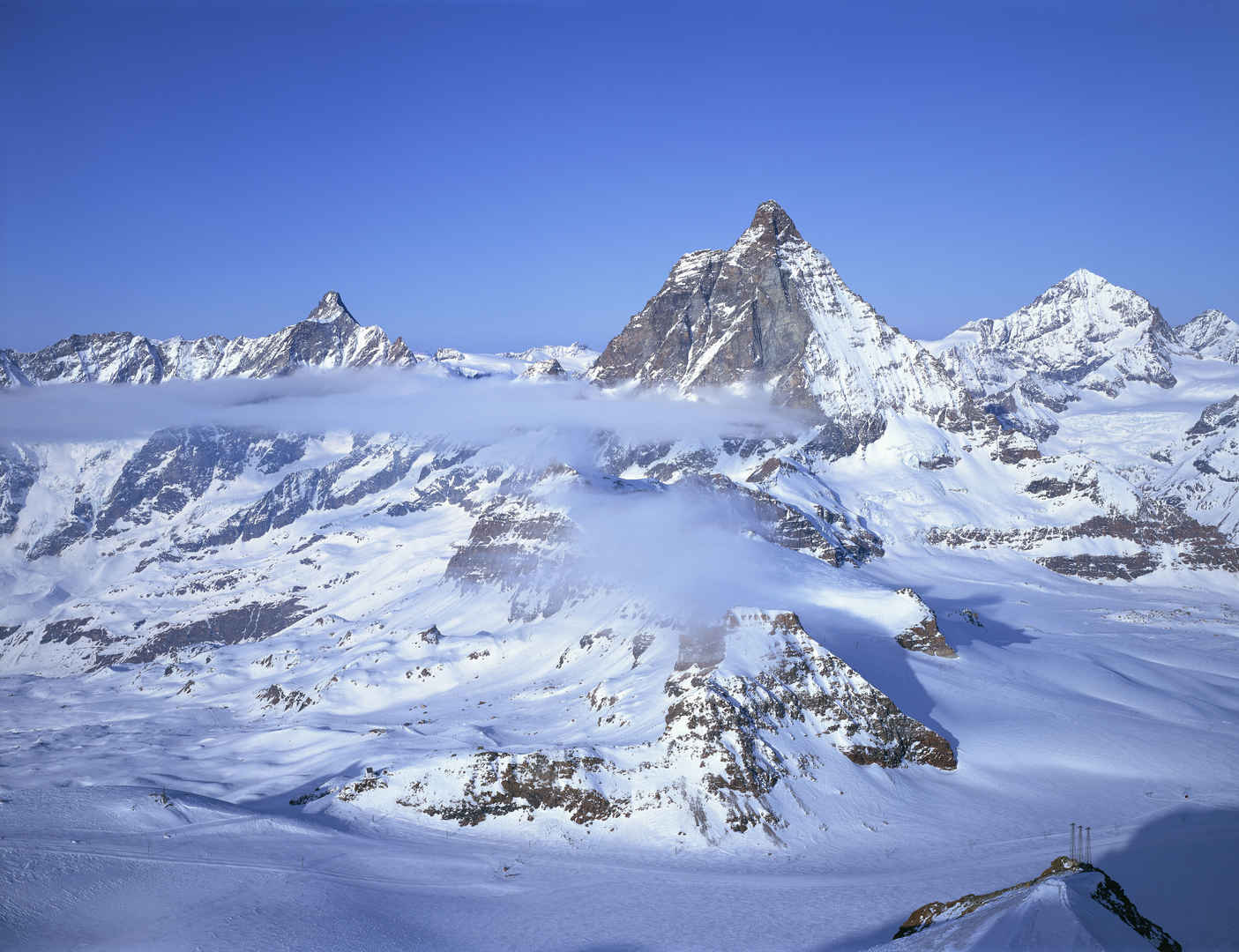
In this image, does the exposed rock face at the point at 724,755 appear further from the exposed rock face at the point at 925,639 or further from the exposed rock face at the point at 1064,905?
the exposed rock face at the point at 925,639

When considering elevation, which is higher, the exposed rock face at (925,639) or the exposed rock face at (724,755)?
the exposed rock face at (925,639)

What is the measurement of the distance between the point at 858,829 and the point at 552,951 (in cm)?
3917

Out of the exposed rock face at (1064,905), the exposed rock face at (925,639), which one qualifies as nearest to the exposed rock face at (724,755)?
the exposed rock face at (1064,905)

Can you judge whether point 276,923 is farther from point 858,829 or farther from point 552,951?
point 858,829

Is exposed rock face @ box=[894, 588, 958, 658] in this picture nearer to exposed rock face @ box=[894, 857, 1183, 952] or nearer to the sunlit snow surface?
the sunlit snow surface

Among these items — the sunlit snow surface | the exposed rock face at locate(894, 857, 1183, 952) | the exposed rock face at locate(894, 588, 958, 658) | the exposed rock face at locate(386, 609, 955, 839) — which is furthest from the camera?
the exposed rock face at locate(894, 588, 958, 658)

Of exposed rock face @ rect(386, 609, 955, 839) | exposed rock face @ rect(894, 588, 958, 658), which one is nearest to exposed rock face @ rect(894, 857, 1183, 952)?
exposed rock face @ rect(386, 609, 955, 839)

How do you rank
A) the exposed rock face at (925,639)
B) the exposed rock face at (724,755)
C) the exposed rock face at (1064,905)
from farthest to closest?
the exposed rock face at (925,639), the exposed rock face at (724,755), the exposed rock face at (1064,905)

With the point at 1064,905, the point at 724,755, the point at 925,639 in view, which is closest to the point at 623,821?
the point at 724,755

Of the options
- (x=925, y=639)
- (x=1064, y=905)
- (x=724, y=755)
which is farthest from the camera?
(x=925, y=639)

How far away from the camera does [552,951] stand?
66.2 m

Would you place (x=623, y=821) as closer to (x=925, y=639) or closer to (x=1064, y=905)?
(x=1064, y=905)

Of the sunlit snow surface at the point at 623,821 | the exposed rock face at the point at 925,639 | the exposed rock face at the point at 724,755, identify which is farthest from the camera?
the exposed rock face at the point at 925,639

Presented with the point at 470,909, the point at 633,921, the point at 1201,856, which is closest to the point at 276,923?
the point at 470,909
